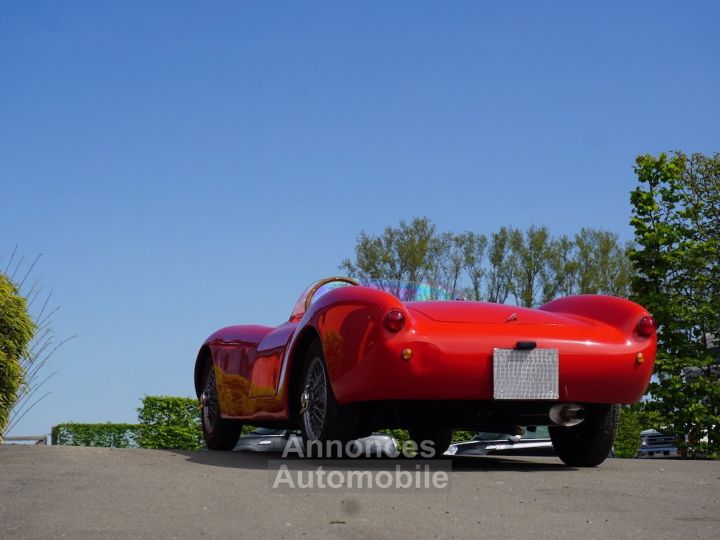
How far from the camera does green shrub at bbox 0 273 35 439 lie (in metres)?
9.31

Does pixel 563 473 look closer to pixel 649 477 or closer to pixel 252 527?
pixel 649 477

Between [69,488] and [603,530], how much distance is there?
271cm

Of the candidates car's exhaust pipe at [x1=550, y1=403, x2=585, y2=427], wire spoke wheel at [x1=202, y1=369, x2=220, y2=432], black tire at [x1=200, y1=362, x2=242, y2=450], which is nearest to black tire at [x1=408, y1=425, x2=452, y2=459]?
black tire at [x1=200, y1=362, x2=242, y2=450]

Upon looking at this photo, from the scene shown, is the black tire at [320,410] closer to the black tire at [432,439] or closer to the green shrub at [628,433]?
the black tire at [432,439]

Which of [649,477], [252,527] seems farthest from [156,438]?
[252,527]

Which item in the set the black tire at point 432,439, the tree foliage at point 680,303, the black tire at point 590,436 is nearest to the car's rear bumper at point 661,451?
the tree foliage at point 680,303

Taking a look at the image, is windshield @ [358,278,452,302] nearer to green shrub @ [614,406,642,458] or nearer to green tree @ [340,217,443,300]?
green shrub @ [614,406,642,458]

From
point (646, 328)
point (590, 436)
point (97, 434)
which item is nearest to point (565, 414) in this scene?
point (590, 436)

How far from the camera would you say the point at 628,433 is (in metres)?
18.5

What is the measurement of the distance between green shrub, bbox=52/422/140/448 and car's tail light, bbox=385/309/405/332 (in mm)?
14308

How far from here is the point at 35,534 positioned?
389cm

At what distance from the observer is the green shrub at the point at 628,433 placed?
720 inches

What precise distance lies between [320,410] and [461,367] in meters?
1.15

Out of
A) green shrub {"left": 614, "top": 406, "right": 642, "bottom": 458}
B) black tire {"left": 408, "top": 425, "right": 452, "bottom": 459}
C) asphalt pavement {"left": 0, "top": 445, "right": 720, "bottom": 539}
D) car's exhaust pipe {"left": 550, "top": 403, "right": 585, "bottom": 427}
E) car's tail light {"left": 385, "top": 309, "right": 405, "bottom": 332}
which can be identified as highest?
car's tail light {"left": 385, "top": 309, "right": 405, "bottom": 332}
